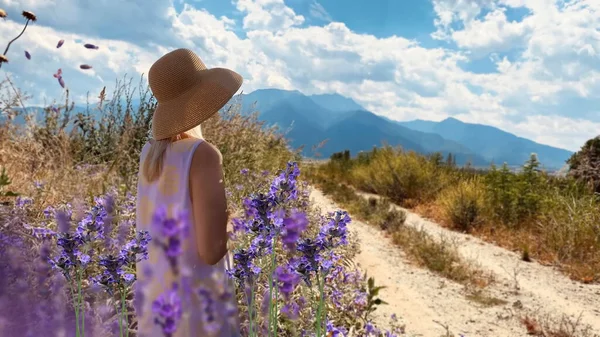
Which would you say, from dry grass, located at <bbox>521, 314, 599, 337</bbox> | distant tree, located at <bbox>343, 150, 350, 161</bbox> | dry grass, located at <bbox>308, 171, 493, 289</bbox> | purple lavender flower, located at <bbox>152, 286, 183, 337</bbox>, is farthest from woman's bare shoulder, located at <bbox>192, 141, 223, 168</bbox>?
distant tree, located at <bbox>343, 150, 350, 161</bbox>

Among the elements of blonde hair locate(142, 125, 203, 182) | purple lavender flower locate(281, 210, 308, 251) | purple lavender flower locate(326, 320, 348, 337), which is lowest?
purple lavender flower locate(326, 320, 348, 337)

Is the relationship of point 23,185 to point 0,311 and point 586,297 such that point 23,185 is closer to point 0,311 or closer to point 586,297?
point 0,311

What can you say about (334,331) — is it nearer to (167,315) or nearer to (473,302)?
(167,315)

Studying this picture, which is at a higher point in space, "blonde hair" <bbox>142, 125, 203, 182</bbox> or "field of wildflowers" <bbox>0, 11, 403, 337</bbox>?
"blonde hair" <bbox>142, 125, 203, 182</bbox>

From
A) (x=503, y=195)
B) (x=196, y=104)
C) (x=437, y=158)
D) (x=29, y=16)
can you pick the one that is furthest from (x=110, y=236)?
(x=437, y=158)

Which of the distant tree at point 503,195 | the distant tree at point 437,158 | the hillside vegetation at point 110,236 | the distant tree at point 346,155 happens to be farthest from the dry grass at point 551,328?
the distant tree at point 346,155

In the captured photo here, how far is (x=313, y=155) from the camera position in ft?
32.6

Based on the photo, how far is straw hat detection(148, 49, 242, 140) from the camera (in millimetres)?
1977

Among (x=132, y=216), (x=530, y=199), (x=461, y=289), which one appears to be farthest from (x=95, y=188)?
(x=530, y=199)

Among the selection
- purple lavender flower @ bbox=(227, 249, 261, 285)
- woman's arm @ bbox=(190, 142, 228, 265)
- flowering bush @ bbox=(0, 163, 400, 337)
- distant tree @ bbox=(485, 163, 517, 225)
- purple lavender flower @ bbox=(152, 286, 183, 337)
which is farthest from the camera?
distant tree @ bbox=(485, 163, 517, 225)

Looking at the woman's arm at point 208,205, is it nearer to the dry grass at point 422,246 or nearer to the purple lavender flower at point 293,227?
the purple lavender flower at point 293,227

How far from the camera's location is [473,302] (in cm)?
526

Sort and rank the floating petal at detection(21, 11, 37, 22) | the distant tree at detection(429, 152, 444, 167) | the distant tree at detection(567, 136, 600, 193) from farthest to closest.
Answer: the distant tree at detection(429, 152, 444, 167)
the distant tree at detection(567, 136, 600, 193)
the floating petal at detection(21, 11, 37, 22)

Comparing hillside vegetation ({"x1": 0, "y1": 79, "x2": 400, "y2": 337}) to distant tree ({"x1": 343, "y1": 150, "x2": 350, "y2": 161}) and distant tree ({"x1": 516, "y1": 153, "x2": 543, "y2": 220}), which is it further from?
distant tree ({"x1": 343, "y1": 150, "x2": 350, "y2": 161})
